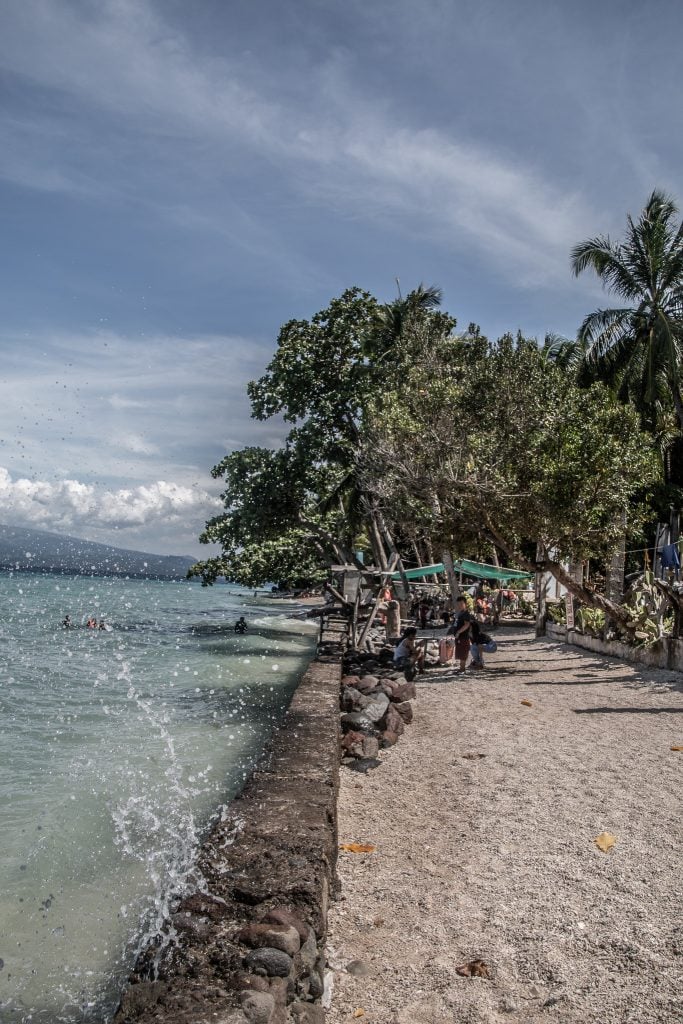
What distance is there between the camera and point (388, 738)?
955 centimetres

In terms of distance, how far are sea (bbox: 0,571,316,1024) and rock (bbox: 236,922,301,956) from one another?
2.46ft

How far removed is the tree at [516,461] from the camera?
14.0m

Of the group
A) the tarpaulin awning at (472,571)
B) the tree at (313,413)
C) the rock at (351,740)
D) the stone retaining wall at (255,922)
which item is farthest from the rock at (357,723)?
the tarpaulin awning at (472,571)

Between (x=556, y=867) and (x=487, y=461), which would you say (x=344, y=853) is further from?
(x=487, y=461)

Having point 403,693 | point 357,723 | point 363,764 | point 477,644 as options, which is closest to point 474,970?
point 363,764

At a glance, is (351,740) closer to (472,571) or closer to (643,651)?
(643,651)

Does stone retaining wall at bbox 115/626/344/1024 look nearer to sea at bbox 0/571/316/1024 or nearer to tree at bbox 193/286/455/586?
sea at bbox 0/571/316/1024

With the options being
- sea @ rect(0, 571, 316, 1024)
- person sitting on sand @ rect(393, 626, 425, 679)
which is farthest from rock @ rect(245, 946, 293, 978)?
person sitting on sand @ rect(393, 626, 425, 679)

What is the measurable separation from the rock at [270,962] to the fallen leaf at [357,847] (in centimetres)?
268

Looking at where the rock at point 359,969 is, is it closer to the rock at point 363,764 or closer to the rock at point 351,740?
the rock at point 363,764

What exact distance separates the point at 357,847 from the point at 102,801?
3257 millimetres

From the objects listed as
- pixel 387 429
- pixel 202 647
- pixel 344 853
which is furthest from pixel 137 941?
pixel 202 647

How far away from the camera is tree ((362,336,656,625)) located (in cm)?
1396

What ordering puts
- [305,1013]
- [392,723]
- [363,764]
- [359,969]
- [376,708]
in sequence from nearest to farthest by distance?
[305,1013]
[359,969]
[363,764]
[392,723]
[376,708]
